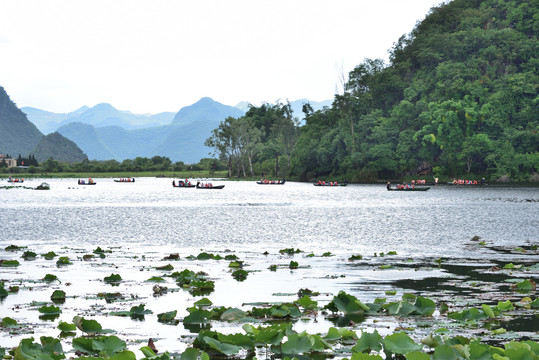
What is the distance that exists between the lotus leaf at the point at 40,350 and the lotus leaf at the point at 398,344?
5873 millimetres

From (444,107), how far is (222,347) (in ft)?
412

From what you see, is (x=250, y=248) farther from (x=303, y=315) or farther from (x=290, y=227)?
A: (x=303, y=315)

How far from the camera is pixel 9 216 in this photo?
60469mm

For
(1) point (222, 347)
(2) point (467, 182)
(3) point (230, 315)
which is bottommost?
(3) point (230, 315)

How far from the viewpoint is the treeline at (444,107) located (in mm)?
127875

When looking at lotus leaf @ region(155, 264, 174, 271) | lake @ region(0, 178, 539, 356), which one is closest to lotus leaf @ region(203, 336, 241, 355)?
lake @ region(0, 178, 539, 356)

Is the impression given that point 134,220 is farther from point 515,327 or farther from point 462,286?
point 515,327

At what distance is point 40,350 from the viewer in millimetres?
11805

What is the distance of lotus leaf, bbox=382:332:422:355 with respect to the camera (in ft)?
38.4

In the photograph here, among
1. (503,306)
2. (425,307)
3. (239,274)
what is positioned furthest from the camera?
(239,274)

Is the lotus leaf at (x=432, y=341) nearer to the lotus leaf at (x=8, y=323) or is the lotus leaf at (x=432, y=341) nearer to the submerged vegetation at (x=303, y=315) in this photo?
the submerged vegetation at (x=303, y=315)

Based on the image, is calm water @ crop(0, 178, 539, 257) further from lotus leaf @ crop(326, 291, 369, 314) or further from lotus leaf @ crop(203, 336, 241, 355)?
lotus leaf @ crop(203, 336, 241, 355)

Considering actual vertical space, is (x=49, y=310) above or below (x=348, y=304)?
below

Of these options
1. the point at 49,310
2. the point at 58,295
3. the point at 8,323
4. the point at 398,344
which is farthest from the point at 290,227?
the point at 398,344
